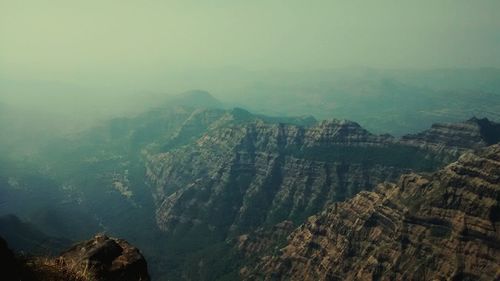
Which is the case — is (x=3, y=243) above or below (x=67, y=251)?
above

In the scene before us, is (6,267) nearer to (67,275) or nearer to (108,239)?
(67,275)

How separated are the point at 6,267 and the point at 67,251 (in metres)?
15.6

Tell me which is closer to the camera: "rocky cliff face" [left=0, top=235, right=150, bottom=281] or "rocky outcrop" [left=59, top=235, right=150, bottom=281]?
"rocky cliff face" [left=0, top=235, right=150, bottom=281]

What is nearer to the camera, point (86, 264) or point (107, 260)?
point (86, 264)

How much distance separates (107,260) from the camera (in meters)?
43.7

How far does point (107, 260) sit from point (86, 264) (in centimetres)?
305

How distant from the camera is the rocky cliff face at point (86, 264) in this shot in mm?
32000

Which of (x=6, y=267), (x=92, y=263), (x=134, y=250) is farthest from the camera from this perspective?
(x=134, y=250)

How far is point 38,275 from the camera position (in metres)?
32.2

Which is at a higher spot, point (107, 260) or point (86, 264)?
point (86, 264)

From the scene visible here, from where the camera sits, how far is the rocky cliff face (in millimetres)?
32000

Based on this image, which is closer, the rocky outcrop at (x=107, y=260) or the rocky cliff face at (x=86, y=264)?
the rocky cliff face at (x=86, y=264)

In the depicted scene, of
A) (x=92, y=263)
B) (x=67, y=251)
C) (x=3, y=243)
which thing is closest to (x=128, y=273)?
(x=92, y=263)

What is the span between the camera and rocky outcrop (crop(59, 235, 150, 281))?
4122 cm
